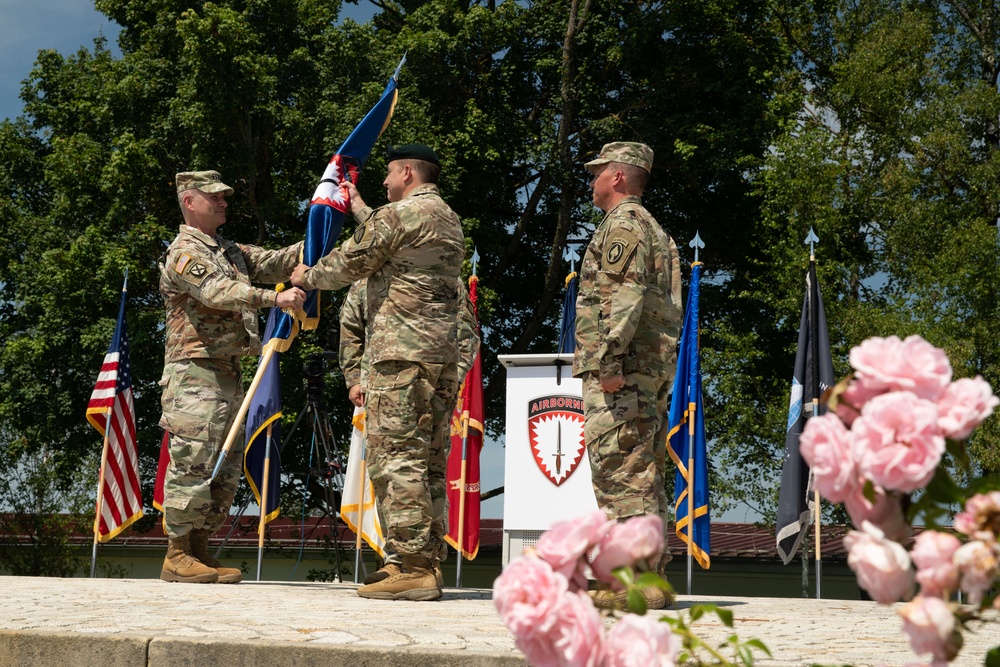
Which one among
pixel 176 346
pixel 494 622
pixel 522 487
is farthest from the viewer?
pixel 522 487

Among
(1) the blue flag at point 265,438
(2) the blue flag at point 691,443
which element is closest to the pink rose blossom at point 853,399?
(2) the blue flag at point 691,443

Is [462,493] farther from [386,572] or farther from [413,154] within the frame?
[413,154]

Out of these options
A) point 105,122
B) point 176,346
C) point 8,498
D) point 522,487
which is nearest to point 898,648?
point 176,346

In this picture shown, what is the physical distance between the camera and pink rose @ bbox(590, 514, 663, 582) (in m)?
1.41

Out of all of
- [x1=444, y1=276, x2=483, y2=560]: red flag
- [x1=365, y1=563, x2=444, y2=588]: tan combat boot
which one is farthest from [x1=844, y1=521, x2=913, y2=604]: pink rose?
[x1=444, y1=276, x2=483, y2=560]: red flag

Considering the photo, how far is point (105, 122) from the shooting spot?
18.0 metres

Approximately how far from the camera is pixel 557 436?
8.73 metres

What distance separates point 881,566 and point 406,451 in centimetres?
419

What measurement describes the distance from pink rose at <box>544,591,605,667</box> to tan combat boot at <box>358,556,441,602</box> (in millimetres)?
3963

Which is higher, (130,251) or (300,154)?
(300,154)

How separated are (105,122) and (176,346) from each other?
→ 42.8 ft

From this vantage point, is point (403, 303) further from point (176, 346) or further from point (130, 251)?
point (130, 251)

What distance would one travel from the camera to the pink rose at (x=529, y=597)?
1304 mm

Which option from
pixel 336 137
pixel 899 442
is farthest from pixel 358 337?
pixel 336 137
